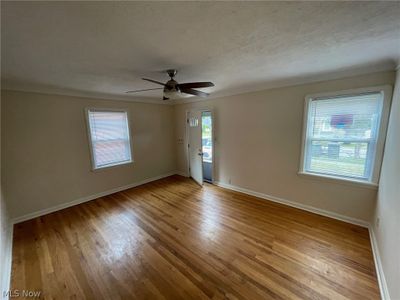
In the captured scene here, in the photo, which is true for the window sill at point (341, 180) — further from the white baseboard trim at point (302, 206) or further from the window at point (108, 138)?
A: the window at point (108, 138)

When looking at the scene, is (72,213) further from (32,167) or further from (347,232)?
(347,232)

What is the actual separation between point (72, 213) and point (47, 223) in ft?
1.20

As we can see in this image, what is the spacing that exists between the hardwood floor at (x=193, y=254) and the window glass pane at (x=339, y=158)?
0.82 metres

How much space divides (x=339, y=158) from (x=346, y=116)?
2.17 ft

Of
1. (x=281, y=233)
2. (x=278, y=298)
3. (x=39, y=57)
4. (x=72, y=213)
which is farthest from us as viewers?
(x=72, y=213)

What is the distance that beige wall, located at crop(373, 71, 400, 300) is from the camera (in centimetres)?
138

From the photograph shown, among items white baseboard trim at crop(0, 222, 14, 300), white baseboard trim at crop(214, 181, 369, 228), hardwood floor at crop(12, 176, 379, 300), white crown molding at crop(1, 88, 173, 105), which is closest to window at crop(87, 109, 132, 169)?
white crown molding at crop(1, 88, 173, 105)

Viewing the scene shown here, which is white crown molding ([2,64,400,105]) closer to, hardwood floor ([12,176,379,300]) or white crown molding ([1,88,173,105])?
white crown molding ([1,88,173,105])

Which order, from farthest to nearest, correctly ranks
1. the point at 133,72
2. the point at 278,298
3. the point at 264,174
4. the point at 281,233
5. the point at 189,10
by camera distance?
the point at 264,174 → the point at 281,233 → the point at 133,72 → the point at 278,298 → the point at 189,10

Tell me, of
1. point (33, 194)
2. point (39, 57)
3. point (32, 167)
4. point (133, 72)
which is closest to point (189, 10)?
point (133, 72)

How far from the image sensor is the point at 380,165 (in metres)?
2.26

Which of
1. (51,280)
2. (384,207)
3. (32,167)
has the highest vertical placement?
(32,167)

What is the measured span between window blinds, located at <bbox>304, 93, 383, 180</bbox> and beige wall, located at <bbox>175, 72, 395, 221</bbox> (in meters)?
0.18

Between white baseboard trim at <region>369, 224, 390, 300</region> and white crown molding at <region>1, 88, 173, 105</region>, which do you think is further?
white crown molding at <region>1, 88, 173, 105</region>
